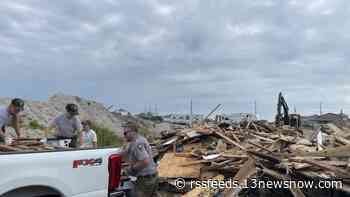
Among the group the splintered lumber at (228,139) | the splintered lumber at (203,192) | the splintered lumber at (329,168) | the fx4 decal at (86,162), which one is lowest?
the splintered lumber at (203,192)

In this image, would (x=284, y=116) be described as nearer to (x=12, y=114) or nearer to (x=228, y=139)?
(x=228, y=139)

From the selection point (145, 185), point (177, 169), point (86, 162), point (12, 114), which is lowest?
point (177, 169)

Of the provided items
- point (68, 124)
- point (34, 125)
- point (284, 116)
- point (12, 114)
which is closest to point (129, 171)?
point (68, 124)

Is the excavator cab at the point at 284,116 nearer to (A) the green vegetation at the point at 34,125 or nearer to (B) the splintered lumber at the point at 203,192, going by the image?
(A) the green vegetation at the point at 34,125

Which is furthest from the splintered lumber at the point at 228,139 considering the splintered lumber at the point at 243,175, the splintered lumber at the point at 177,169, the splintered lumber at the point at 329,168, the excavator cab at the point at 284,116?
the excavator cab at the point at 284,116

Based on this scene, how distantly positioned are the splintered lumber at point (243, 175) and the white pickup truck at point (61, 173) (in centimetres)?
274

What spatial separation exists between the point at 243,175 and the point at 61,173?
13.1 feet

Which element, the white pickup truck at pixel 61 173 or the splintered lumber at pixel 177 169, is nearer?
the white pickup truck at pixel 61 173

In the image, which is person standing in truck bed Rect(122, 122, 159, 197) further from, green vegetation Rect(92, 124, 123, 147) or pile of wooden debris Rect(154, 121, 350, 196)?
green vegetation Rect(92, 124, 123, 147)

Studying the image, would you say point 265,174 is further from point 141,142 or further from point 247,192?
point 141,142

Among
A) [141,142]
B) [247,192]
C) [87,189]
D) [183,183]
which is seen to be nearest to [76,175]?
[87,189]

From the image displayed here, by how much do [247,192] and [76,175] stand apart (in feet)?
12.9

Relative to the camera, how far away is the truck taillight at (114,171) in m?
4.59

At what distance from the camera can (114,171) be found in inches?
183
